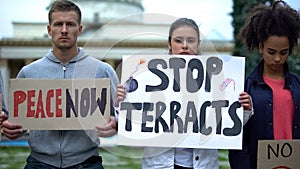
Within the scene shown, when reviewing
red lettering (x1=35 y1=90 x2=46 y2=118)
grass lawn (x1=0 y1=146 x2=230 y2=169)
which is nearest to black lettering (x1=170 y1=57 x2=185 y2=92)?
red lettering (x1=35 y1=90 x2=46 y2=118)

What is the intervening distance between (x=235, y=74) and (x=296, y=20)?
0.41 m

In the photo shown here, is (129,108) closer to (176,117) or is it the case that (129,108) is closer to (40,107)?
(176,117)

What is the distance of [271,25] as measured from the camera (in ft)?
7.76

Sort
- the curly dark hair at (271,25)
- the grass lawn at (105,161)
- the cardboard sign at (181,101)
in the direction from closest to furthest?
the cardboard sign at (181,101) → the curly dark hair at (271,25) → the grass lawn at (105,161)

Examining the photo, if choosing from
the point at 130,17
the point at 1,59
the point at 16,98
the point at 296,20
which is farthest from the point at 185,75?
the point at 1,59

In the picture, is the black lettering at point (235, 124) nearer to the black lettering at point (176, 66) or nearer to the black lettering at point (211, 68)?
the black lettering at point (211, 68)

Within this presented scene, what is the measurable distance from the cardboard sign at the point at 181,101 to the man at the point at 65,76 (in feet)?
0.36

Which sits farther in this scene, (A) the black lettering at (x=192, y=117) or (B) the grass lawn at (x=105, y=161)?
(B) the grass lawn at (x=105, y=161)

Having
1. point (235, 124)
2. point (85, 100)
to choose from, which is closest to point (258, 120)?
point (235, 124)

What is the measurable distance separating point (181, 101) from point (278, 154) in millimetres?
481

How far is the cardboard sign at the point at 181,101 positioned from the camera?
2254mm

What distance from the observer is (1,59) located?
19.8 metres

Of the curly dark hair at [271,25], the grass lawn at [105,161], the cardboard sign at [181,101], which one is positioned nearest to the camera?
the cardboard sign at [181,101]

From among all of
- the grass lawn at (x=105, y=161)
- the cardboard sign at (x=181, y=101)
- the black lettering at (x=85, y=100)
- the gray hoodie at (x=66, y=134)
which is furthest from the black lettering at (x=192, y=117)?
the grass lawn at (x=105, y=161)
